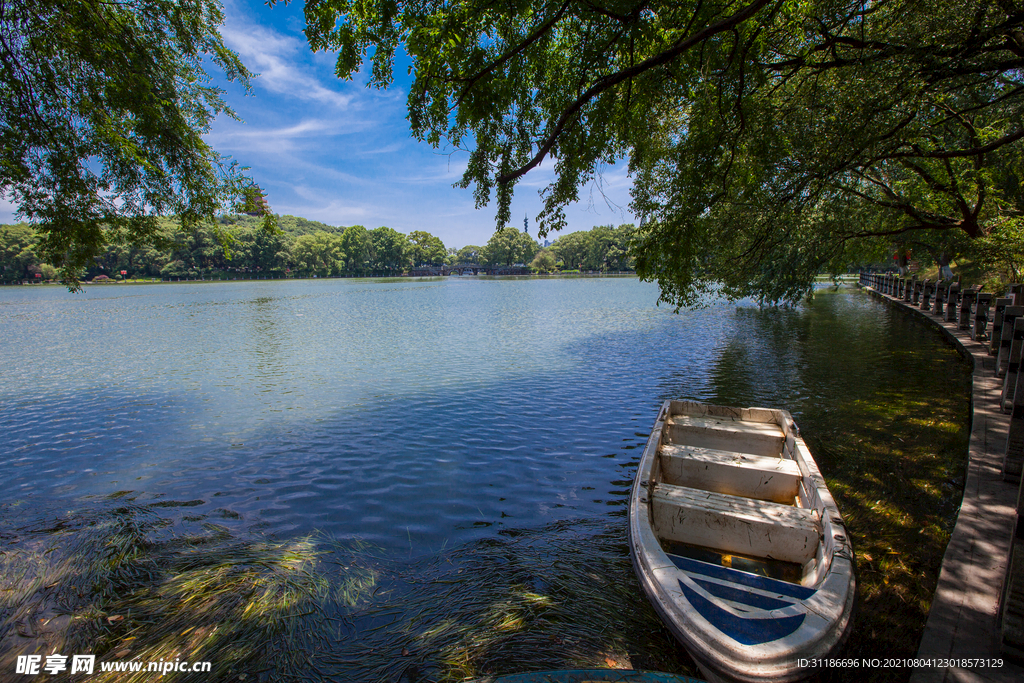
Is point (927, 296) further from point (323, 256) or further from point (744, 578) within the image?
point (323, 256)

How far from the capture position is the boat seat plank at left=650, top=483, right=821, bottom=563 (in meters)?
4.28

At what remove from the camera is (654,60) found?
5.13 m

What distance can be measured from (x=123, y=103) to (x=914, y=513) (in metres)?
12.5

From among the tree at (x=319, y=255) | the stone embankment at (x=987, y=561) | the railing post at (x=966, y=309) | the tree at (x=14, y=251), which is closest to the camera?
the stone embankment at (x=987, y=561)

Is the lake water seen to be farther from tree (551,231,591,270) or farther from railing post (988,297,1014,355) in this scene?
tree (551,231,591,270)

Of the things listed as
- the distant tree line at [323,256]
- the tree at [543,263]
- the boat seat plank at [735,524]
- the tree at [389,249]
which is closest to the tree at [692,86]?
the boat seat plank at [735,524]

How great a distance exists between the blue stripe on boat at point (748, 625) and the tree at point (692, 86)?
4977mm

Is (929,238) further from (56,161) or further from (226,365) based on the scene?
(226,365)

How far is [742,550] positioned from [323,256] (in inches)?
5775

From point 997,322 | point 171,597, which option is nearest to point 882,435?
point 997,322

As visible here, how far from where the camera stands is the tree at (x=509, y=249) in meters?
146

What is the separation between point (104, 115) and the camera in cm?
731

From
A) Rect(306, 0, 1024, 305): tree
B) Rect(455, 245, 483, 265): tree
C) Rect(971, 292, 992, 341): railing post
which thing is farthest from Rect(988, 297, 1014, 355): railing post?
Rect(455, 245, 483, 265): tree

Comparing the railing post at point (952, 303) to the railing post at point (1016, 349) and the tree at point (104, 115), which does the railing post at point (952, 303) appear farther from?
the tree at point (104, 115)
